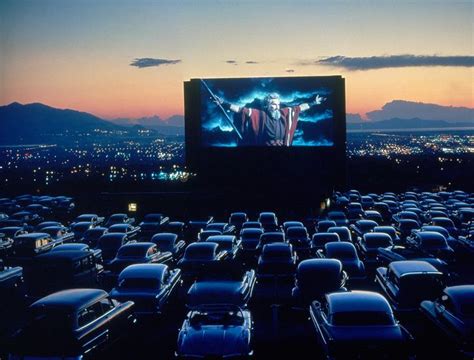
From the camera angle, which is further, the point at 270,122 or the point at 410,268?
the point at 270,122

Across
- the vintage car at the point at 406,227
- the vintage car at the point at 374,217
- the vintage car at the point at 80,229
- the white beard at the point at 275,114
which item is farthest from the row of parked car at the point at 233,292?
the white beard at the point at 275,114

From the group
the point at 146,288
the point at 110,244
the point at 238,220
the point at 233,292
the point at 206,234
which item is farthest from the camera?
the point at 238,220

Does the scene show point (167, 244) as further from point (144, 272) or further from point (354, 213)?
point (354, 213)

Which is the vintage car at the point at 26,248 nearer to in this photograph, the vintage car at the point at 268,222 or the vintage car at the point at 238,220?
the vintage car at the point at 238,220

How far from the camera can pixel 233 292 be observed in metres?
11.7

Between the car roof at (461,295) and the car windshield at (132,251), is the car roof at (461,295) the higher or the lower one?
the higher one

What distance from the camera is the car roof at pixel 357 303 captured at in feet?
30.8

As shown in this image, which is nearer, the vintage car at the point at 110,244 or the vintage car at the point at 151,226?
the vintage car at the point at 110,244

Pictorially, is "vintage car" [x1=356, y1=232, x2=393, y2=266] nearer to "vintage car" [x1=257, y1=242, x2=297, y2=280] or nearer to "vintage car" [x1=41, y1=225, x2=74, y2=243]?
"vintage car" [x1=257, y1=242, x2=297, y2=280]

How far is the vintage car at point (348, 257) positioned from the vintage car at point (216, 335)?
232 inches

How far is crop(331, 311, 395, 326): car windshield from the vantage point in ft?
30.0

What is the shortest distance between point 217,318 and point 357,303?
276 centimetres

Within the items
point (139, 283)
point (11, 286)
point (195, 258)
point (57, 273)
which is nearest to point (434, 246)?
point (195, 258)

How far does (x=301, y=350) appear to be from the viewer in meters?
10.1
